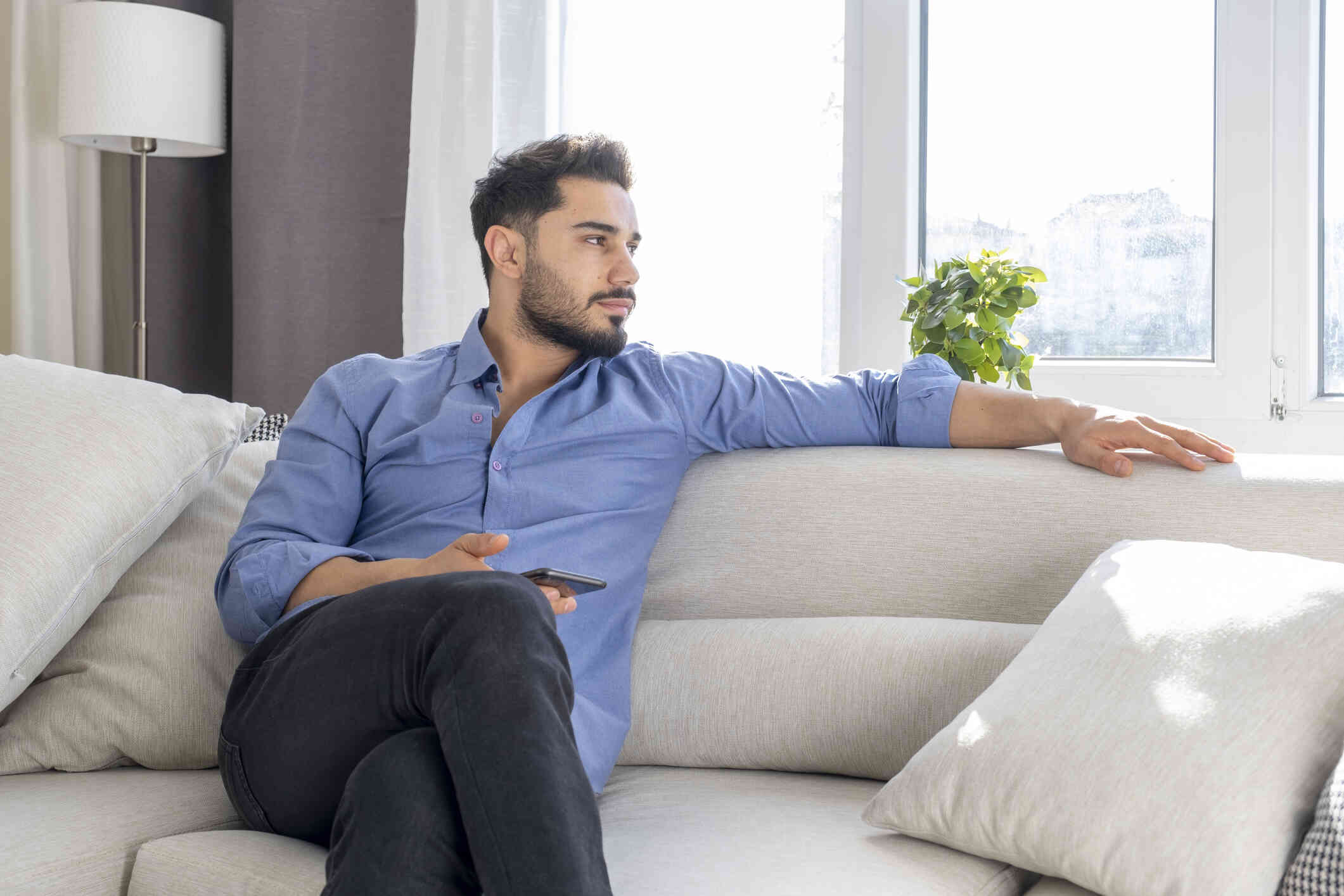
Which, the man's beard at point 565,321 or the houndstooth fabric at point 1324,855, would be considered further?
the man's beard at point 565,321

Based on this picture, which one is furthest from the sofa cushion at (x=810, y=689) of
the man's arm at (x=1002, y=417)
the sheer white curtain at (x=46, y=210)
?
the sheer white curtain at (x=46, y=210)

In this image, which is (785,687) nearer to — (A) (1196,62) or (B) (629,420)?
(B) (629,420)

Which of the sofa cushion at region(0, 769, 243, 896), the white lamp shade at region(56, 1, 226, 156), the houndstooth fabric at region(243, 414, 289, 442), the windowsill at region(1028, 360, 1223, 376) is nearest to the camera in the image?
the sofa cushion at region(0, 769, 243, 896)

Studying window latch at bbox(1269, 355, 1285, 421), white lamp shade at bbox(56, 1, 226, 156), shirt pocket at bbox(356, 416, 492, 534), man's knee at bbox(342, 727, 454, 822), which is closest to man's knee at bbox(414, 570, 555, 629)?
man's knee at bbox(342, 727, 454, 822)

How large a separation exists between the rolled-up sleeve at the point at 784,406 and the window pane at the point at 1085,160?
2.58ft

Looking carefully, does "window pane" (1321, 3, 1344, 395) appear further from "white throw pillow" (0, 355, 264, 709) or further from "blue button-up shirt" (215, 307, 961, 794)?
"white throw pillow" (0, 355, 264, 709)

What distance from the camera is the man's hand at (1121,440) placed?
1491 millimetres

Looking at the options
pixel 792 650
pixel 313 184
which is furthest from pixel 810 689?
pixel 313 184

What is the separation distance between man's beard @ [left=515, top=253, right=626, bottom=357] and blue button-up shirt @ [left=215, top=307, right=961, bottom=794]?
0.03 metres

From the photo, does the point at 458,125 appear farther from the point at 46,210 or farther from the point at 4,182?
the point at 4,182

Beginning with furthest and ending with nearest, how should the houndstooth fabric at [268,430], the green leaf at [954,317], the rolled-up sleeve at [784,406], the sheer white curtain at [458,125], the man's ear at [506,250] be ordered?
the sheer white curtain at [458,125] < the houndstooth fabric at [268,430] < the green leaf at [954,317] < the man's ear at [506,250] < the rolled-up sleeve at [784,406]

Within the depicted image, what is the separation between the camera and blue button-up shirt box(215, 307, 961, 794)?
4.88ft

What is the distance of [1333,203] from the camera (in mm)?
2154

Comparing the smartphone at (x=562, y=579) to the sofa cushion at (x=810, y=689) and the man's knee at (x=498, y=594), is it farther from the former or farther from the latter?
the sofa cushion at (x=810, y=689)
